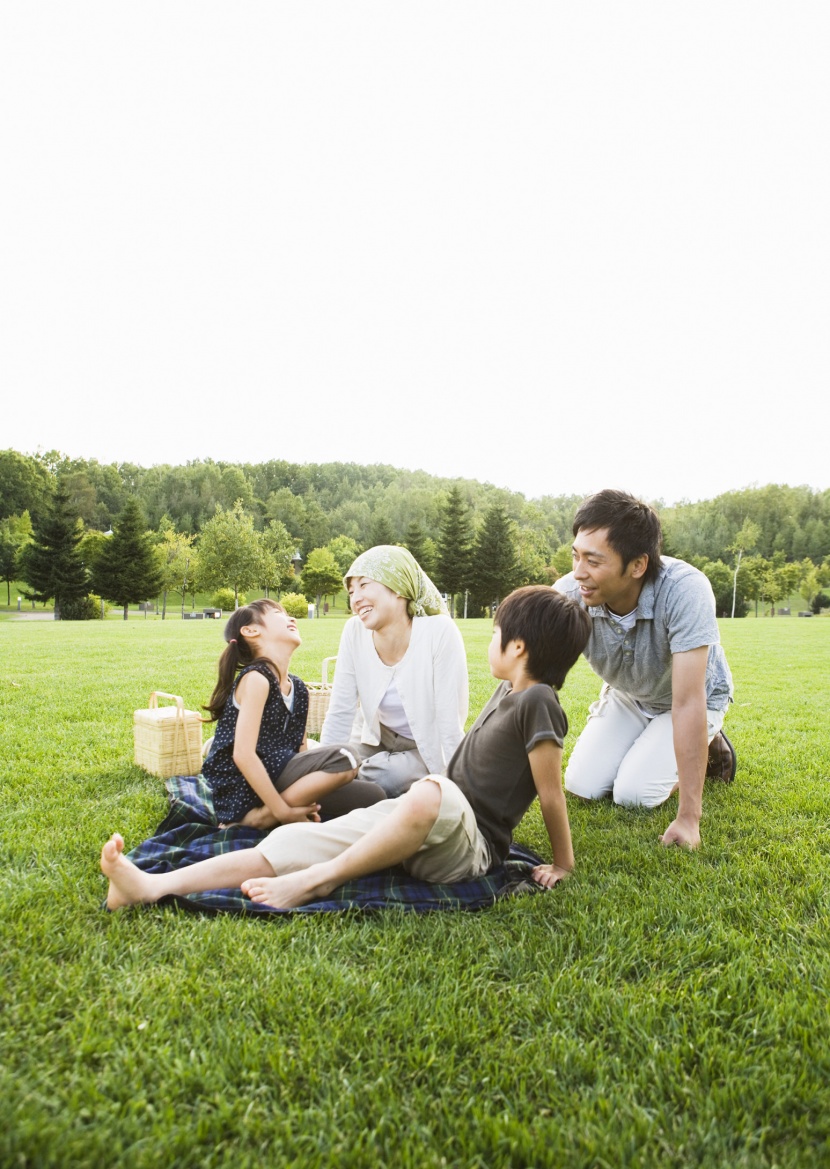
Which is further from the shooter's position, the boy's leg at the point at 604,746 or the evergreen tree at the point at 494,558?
the evergreen tree at the point at 494,558

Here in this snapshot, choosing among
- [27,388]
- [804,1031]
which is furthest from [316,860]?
[27,388]

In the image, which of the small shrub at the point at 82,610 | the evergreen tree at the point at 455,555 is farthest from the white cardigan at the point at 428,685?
the evergreen tree at the point at 455,555

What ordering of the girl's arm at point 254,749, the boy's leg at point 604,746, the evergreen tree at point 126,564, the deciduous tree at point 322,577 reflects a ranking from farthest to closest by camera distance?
the deciduous tree at point 322,577, the evergreen tree at point 126,564, the boy's leg at point 604,746, the girl's arm at point 254,749

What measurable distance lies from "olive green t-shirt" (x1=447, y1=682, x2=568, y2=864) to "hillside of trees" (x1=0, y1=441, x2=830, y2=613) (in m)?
41.9

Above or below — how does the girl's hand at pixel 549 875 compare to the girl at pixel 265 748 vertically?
below

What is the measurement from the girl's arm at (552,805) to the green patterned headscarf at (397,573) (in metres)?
1.22

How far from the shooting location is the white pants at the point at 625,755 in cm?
383

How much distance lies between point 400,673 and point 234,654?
84 centimetres

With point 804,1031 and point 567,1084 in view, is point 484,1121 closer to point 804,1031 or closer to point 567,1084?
point 567,1084

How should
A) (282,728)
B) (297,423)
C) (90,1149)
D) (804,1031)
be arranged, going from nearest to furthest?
1. (90,1149)
2. (804,1031)
3. (282,728)
4. (297,423)

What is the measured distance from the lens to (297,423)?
128 meters

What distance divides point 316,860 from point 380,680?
4.11 ft

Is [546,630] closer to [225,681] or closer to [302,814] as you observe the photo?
[302,814]

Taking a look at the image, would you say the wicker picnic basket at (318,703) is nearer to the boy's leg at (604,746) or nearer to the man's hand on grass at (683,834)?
the boy's leg at (604,746)
